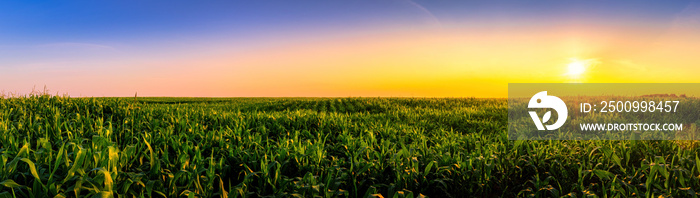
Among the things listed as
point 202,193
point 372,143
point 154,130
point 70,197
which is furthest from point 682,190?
point 154,130

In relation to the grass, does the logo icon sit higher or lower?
higher

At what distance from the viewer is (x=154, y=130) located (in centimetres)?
534

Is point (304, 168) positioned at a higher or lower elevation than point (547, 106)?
lower

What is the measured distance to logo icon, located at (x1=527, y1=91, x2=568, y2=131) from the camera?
8.30m

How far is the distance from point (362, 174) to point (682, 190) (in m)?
3.02

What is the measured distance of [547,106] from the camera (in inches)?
377

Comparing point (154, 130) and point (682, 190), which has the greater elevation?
point (154, 130)

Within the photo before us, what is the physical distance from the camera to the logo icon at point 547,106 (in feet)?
27.2

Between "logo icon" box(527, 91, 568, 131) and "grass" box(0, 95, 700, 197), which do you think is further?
"logo icon" box(527, 91, 568, 131)

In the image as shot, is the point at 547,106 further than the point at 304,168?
Yes

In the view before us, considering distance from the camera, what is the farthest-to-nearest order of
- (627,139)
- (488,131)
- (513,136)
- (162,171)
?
(488,131), (513,136), (627,139), (162,171)

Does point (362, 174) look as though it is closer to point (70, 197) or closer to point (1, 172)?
point (70, 197)

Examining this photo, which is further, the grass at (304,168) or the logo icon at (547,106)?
the logo icon at (547,106)

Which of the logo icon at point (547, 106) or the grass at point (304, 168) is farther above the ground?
the logo icon at point (547, 106)
